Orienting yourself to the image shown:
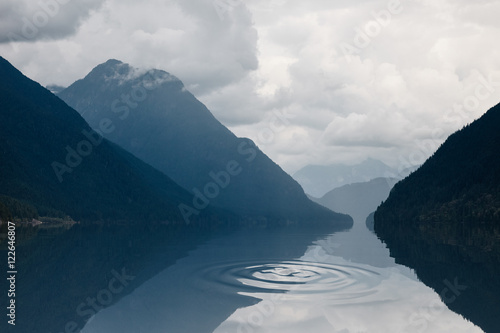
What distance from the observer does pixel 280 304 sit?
121ft

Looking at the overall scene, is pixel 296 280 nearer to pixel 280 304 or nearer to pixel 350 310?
pixel 280 304

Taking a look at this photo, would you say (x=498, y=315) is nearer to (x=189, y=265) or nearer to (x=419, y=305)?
(x=419, y=305)

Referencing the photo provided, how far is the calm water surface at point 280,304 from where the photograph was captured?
30781mm

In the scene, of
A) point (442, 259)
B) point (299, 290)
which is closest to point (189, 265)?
point (299, 290)

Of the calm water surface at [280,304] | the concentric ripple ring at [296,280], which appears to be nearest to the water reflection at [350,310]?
the calm water surface at [280,304]

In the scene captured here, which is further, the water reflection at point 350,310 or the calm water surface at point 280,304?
the calm water surface at point 280,304

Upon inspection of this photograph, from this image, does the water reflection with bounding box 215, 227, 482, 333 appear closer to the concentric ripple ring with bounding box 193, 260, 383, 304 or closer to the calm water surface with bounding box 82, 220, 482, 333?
the calm water surface with bounding box 82, 220, 482, 333

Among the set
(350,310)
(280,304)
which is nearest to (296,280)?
(280,304)

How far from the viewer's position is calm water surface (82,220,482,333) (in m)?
30.8

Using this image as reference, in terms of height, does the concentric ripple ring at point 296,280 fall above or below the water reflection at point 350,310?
above

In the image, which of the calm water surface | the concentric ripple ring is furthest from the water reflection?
the concentric ripple ring

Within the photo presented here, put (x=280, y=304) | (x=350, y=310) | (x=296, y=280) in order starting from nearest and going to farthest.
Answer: (x=350, y=310) < (x=280, y=304) < (x=296, y=280)

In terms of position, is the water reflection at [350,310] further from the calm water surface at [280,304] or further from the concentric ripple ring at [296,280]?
the concentric ripple ring at [296,280]

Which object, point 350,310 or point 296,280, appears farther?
point 296,280
